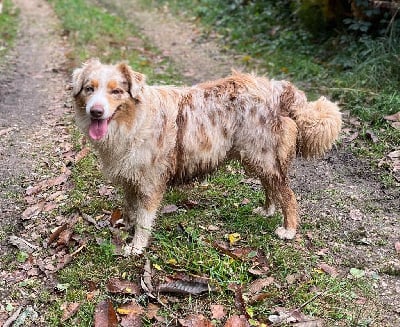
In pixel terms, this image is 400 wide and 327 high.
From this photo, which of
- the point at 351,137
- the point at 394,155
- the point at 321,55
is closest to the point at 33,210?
the point at 351,137

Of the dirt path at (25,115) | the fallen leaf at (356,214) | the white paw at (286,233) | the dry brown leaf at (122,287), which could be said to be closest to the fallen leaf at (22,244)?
the dirt path at (25,115)

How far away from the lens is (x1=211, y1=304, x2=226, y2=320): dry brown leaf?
4102mm

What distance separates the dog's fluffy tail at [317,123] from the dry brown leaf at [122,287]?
2173mm

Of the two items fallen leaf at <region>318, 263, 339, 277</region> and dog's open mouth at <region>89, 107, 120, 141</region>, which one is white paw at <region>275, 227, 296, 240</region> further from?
dog's open mouth at <region>89, 107, 120, 141</region>

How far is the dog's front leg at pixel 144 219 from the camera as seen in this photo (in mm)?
4938

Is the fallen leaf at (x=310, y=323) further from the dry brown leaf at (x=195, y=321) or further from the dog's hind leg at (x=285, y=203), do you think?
the dog's hind leg at (x=285, y=203)

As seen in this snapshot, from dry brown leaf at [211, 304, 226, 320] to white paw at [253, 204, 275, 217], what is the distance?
5.33 feet

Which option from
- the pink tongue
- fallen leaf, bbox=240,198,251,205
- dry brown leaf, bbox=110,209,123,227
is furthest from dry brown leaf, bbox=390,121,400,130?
the pink tongue

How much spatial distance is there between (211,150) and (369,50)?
501 cm

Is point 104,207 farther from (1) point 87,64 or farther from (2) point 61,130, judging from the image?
(2) point 61,130

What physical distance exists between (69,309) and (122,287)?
479mm

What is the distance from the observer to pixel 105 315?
13.6ft

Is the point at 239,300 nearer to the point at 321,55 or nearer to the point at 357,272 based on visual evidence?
the point at 357,272

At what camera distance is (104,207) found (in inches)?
225
